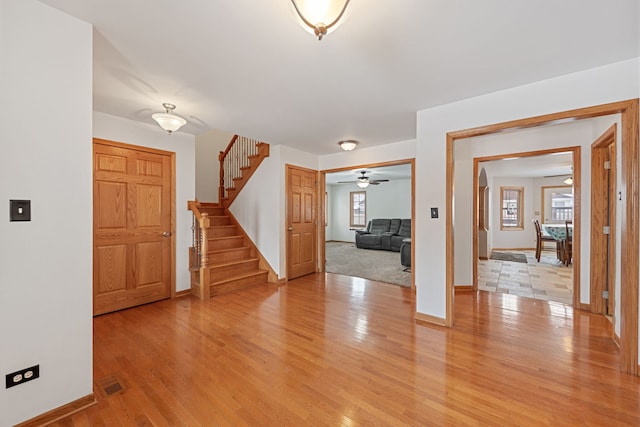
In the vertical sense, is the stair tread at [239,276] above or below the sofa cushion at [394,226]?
below

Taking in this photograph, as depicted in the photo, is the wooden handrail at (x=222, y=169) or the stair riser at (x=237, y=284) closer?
the stair riser at (x=237, y=284)

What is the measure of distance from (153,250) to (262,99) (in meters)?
2.59

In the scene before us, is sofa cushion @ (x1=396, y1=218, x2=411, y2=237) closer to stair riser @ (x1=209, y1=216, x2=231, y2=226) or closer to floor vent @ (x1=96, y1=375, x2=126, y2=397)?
stair riser @ (x1=209, y1=216, x2=231, y2=226)

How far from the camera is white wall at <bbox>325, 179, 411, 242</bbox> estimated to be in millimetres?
9570

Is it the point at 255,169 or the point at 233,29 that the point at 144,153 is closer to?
the point at 255,169

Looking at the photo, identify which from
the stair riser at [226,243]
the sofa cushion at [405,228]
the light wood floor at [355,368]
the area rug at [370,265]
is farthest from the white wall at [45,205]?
the sofa cushion at [405,228]

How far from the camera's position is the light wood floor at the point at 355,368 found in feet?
5.22

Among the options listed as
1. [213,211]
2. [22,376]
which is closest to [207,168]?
[213,211]

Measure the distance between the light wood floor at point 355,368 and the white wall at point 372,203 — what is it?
639 cm

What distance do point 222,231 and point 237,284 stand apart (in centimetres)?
122

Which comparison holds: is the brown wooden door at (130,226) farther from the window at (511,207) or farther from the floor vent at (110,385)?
the window at (511,207)

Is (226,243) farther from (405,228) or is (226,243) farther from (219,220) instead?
(405,228)

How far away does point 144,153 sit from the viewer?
3572 mm

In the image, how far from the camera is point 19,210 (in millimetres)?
1416
